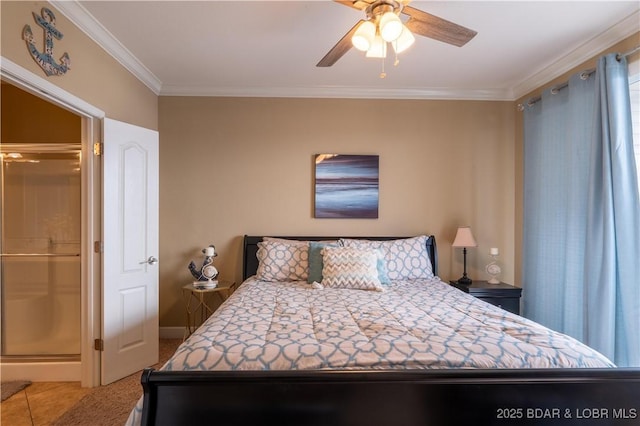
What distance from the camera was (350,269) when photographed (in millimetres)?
2762

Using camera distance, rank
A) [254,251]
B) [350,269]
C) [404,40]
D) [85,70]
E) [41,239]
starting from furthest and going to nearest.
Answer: [254,251] → [41,239] → [350,269] → [85,70] → [404,40]

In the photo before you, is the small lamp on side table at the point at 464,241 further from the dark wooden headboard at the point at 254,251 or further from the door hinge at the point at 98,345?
the door hinge at the point at 98,345

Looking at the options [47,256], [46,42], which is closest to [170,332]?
[47,256]

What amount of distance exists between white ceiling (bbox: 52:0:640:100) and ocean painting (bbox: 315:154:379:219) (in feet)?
2.35

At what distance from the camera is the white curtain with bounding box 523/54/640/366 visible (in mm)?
2162

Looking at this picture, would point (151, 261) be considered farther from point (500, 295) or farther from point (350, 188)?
point (500, 295)

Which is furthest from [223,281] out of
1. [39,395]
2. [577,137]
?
[577,137]

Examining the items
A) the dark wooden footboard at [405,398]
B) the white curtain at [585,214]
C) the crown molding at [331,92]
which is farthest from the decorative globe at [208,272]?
the white curtain at [585,214]

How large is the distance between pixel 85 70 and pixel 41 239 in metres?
1.58

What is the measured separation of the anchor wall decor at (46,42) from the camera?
183 cm

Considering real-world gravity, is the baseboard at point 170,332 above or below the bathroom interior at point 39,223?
below

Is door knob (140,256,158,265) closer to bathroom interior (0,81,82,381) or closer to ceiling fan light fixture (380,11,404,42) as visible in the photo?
bathroom interior (0,81,82,381)

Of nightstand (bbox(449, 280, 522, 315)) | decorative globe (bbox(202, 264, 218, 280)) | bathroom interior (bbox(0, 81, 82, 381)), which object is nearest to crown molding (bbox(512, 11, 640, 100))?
nightstand (bbox(449, 280, 522, 315))

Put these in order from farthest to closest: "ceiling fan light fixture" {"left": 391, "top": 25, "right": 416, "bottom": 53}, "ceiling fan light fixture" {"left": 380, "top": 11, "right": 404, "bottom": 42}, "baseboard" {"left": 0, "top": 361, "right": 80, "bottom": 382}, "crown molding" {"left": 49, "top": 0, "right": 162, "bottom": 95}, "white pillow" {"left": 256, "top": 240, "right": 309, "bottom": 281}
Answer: "white pillow" {"left": 256, "top": 240, "right": 309, "bottom": 281}, "baseboard" {"left": 0, "top": 361, "right": 80, "bottom": 382}, "crown molding" {"left": 49, "top": 0, "right": 162, "bottom": 95}, "ceiling fan light fixture" {"left": 391, "top": 25, "right": 416, "bottom": 53}, "ceiling fan light fixture" {"left": 380, "top": 11, "right": 404, "bottom": 42}
